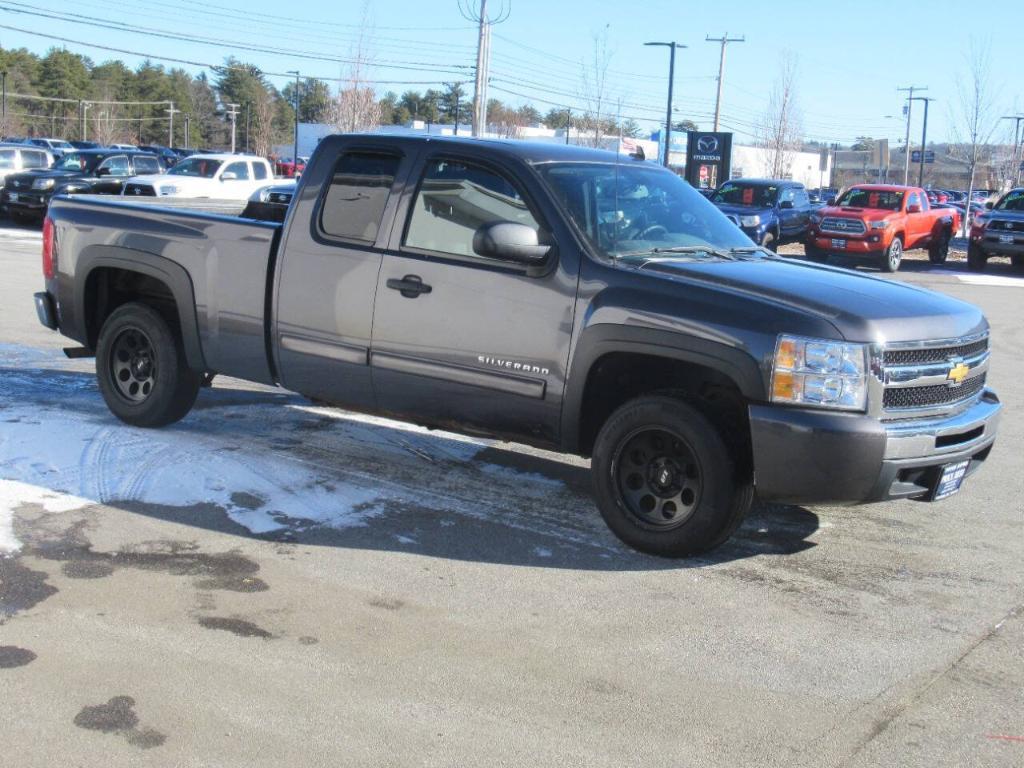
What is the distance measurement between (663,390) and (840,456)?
3.00 ft

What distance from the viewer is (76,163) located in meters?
29.8

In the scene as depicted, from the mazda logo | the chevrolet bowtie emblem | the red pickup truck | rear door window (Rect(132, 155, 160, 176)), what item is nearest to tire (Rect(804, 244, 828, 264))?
the red pickup truck

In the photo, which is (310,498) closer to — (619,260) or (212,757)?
(619,260)

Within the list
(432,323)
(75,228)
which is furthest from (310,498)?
(75,228)

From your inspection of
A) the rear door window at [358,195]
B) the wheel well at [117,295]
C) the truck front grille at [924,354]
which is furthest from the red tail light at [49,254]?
the truck front grille at [924,354]

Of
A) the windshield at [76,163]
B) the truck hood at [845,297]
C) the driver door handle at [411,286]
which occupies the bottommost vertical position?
the driver door handle at [411,286]

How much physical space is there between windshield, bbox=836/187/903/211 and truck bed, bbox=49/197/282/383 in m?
20.9

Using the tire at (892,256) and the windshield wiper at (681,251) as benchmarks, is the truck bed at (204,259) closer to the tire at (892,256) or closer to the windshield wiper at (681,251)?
the windshield wiper at (681,251)

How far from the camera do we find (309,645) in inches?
170

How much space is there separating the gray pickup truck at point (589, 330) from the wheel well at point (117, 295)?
225 millimetres

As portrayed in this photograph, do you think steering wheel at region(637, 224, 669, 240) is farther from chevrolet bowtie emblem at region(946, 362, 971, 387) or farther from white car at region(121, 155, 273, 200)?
white car at region(121, 155, 273, 200)

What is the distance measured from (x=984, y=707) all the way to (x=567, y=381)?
2312 mm

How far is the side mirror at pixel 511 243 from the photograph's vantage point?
5.48m

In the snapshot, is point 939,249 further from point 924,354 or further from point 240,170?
point 924,354
